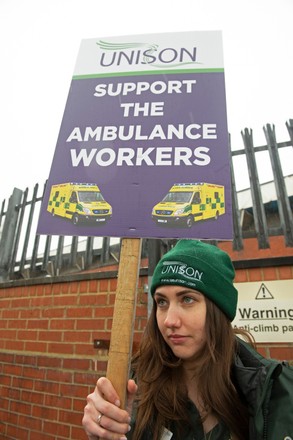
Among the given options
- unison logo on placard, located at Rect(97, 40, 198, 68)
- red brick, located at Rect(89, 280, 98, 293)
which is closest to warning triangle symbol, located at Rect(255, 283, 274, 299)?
red brick, located at Rect(89, 280, 98, 293)

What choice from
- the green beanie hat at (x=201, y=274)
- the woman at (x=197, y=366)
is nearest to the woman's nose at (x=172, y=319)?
the woman at (x=197, y=366)

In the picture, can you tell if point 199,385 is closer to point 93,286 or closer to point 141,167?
point 141,167

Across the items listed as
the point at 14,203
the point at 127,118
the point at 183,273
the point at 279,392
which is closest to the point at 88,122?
the point at 127,118

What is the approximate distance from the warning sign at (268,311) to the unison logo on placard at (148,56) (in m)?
1.44

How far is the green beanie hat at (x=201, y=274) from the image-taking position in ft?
3.96

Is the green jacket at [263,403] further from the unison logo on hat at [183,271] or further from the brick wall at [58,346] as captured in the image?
the brick wall at [58,346]

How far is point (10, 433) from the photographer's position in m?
2.76

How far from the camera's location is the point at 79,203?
44.4 inches

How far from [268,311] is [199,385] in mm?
974

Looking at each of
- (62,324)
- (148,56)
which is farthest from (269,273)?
(62,324)

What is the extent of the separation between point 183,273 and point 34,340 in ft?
7.12

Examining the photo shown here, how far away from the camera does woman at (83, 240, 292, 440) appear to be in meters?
1.06

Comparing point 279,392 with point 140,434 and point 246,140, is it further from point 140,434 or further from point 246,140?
point 246,140

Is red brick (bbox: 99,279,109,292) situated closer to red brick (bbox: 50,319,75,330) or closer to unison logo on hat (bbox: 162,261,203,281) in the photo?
red brick (bbox: 50,319,75,330)
